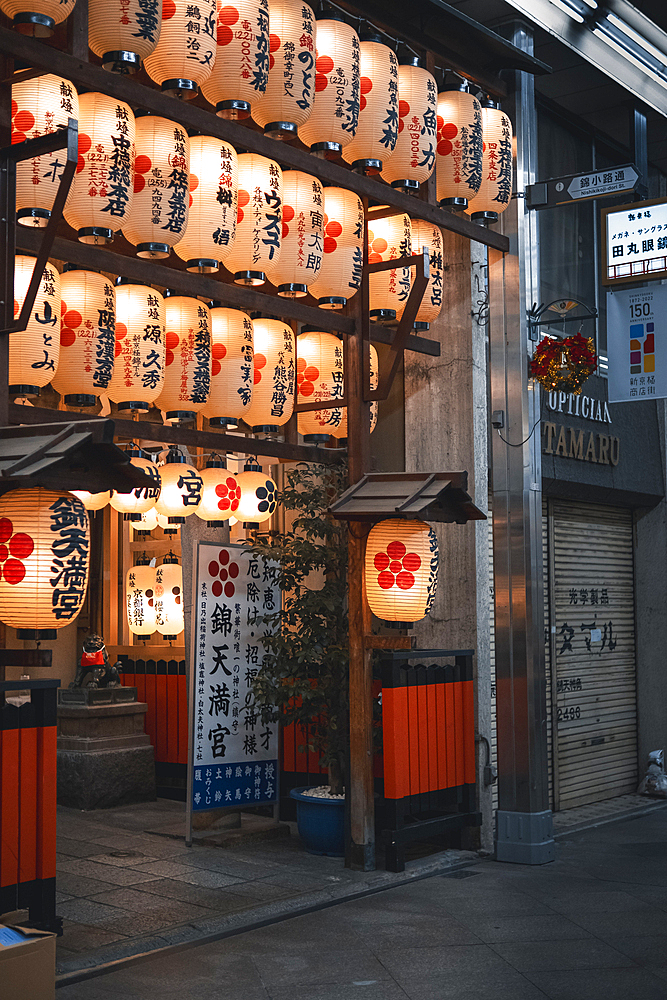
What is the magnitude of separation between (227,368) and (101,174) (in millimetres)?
2329

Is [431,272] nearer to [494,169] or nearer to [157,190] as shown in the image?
[494,169]

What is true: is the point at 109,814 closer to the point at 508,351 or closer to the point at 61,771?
the point at 61,771

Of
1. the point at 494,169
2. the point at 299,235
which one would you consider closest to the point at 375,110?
the point at 299,235

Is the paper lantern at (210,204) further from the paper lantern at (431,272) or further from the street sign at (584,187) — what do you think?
the street sign at (584,187)

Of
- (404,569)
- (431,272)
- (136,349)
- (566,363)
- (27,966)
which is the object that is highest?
(431,272)

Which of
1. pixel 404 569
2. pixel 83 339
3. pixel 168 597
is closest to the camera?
pixel 83 339

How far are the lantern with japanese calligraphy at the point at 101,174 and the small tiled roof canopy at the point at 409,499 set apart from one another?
3056mm

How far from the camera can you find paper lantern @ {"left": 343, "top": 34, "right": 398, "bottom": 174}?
8.93 metres

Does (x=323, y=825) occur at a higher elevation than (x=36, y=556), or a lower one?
Answer: lower

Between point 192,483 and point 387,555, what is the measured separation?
2446 millimetres

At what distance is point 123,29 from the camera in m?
6.98

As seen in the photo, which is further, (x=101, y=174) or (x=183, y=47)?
(x=183, y=47)

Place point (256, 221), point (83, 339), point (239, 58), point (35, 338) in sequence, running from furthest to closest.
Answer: point (256, 221) → point (239, 58) → point (83, 339) → point (35, 338)

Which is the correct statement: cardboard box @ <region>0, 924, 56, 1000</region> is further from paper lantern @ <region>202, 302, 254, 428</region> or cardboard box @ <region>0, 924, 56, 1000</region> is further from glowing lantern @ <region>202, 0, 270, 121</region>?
glowing lantern @ <region>202, 0, 270, 121</region>
